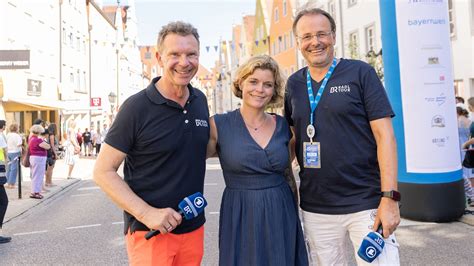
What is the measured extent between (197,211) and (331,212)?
87 centimetres

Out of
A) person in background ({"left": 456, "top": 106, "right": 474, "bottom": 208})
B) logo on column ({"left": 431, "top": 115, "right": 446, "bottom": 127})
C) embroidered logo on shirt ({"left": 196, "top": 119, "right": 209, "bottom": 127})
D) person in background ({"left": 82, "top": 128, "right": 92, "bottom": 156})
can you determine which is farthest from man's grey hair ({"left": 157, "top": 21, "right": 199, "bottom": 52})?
person in background ({"left": 82, "top": 128, "right": 92, "bottom": 156})

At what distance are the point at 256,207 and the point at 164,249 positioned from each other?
593 mm

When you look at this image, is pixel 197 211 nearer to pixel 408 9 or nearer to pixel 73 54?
pixel 408 9

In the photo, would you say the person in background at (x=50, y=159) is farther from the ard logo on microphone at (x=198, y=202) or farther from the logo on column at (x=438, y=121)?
the ard logo on microphone at (x=198, y=202)

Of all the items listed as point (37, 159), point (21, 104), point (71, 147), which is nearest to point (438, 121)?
point (37, 159)

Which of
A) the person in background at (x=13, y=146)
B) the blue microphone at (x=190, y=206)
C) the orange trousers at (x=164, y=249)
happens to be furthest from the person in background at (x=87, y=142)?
the blue microphone at (x=190, y=206)

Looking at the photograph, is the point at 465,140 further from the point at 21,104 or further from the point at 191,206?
the point at 21,104

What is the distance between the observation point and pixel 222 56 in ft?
292

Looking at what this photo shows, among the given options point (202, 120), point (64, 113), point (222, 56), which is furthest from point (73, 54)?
point (222, 56)

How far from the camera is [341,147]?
8.70 ft

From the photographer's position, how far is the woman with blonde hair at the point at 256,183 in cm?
268

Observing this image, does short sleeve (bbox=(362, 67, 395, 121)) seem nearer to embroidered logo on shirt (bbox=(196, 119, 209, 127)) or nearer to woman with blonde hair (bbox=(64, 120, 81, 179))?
embroidered logo on shirt (bbox=(196, 119, 209, 127))

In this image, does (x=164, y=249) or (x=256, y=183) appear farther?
(x=256, y=183)

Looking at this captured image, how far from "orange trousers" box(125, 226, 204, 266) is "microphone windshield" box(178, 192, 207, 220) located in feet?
0.78
